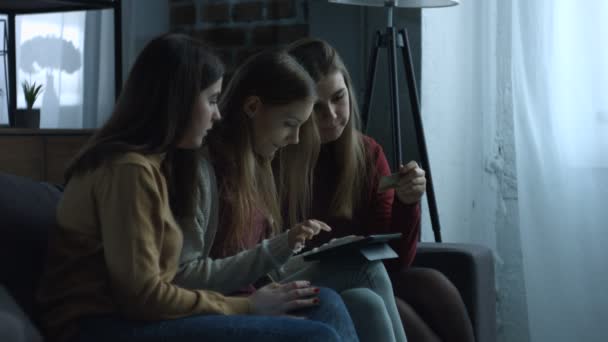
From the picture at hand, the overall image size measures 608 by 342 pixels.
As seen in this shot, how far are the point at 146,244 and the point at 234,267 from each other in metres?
0.30

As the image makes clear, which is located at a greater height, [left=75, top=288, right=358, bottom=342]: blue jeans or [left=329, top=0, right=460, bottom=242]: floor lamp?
[left=329, top=0, right=460, bottom=242]: floor lamp

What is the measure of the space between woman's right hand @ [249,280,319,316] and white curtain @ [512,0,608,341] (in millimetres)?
1422

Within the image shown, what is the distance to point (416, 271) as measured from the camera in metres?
2.06

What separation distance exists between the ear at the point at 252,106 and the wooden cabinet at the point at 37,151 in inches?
39.1

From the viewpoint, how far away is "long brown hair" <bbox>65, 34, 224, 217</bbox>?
1418 mm

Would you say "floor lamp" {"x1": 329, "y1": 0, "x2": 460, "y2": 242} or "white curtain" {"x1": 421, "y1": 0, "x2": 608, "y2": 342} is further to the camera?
"white curtain" {"x1": 421, "y1": 0, "x2": 608, "y2": 342}

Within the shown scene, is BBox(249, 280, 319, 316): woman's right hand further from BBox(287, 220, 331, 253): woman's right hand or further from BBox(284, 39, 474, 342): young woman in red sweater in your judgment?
BBox(284, 39, 474, 342): young woman in red sweater

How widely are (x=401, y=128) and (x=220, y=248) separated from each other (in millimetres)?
1289

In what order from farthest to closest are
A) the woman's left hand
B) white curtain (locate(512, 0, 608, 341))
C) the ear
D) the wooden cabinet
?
1. white curtain (locate(512, 0, 608, 341))
2. the wooden cabinet
3. the woman's left hand
4. the ear

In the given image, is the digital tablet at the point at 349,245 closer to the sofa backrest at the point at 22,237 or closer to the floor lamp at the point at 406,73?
the sofa backrest at the point at 22,237

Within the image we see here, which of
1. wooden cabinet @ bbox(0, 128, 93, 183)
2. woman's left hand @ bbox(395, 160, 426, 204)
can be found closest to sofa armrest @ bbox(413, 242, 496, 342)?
woman's left hand @ bbox(395, 160, 426, 204)

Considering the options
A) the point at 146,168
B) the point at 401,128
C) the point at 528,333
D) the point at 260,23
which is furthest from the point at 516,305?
the point at 146,168

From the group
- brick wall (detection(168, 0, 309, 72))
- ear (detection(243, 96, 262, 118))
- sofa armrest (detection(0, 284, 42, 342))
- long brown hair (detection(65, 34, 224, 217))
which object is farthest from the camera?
brick wall (detection(168, 0, 309, 72))

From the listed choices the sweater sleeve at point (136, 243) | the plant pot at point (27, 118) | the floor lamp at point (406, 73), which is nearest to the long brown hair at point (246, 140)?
the sweater sleeve at point (136, 243)
